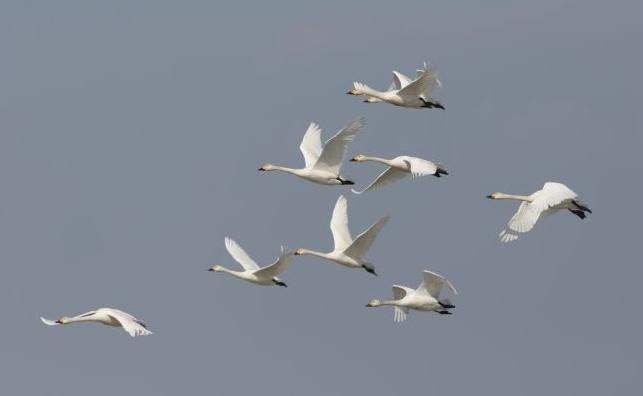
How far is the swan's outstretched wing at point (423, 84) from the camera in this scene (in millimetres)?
61625

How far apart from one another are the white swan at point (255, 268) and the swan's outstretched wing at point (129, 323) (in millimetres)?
3570

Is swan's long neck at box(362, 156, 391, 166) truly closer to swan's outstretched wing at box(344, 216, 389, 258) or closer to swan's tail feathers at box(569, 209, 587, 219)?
swan's outstretched wing at box(344, 216, 389, 258)

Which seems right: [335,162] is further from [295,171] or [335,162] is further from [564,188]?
[564,188]

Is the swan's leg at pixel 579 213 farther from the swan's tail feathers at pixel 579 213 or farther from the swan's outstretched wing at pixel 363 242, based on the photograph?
the swan's outstretched wing at pixel 363 242

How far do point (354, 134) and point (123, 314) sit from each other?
683 centimetres

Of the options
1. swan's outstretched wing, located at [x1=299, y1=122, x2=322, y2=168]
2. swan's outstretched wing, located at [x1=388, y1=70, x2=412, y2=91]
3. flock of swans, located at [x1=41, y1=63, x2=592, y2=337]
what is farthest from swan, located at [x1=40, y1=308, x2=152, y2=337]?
swan's outstretched wing, located at [x1=388, y1=70, x2=412, y2=91]

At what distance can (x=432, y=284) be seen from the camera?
61.9m

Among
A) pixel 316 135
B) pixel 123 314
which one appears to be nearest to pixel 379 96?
pixel 316 135

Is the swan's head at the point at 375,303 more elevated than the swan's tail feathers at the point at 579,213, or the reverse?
the swan's tail feathers at the point at 579,213

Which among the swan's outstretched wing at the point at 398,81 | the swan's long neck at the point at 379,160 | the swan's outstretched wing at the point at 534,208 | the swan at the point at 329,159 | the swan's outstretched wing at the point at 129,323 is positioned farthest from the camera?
the swan's outstretched wing at the point at 398,81

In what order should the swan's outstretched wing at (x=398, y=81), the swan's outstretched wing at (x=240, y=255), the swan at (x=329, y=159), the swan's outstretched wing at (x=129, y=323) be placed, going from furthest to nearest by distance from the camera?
the swan's outstretched wing at (x=398, y=81)
the swan's outstretched wing at (x=240, y=255)
the swan at (x=329, y=159)
the swan's outstretched wing at (x=129, y=323)

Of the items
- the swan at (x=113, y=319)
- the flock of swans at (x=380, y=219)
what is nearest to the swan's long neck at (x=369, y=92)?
the flock of swans at (x=380, y=219)

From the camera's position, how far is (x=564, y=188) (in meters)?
60.5

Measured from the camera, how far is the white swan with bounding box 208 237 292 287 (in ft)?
199
